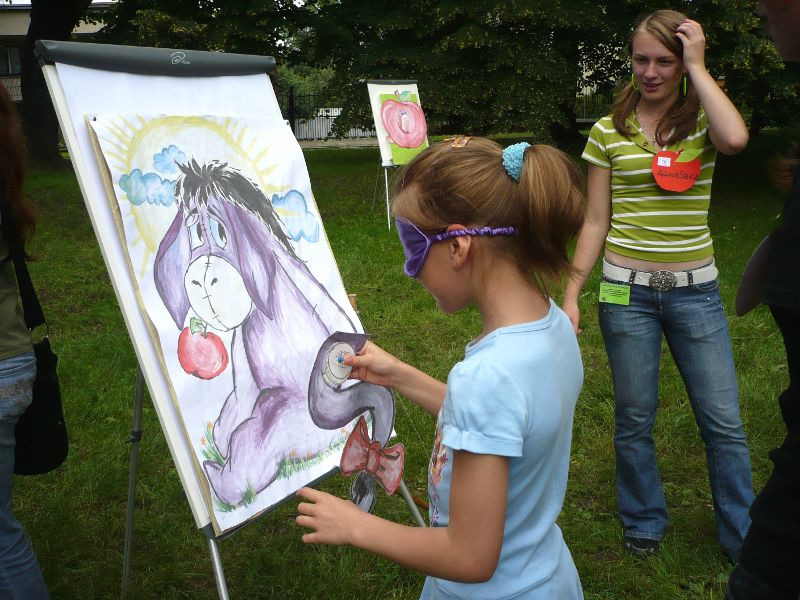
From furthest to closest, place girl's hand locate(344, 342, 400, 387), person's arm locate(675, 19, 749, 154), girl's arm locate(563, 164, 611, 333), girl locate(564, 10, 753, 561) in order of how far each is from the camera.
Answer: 1. girl's arm locate(563, 164, 611, 333)
2. girl locate(564, 10, 753, 561)
3. person's arm locate(675, 19, 749, 154)
4. girl's hand locate(344, 342, 400, 387)

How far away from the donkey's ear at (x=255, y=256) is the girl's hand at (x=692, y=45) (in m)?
1.29

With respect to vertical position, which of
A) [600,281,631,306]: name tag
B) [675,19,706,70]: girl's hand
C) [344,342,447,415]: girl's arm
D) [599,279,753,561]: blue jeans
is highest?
[675,19,706,70]: girl's hand

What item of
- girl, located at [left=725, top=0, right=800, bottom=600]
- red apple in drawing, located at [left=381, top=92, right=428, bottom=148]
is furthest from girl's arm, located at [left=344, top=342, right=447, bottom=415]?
red apple in drawing, located at [left=381, top=92, right=428, bottom=148]

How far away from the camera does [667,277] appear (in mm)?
2436

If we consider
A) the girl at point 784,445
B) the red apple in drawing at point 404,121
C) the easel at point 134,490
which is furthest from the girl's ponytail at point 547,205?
the red apple in drawing at point 404,121

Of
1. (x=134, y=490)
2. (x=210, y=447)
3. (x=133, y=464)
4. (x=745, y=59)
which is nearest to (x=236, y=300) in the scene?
(x=210, y=447)

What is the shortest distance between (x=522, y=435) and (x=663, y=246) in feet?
4.81

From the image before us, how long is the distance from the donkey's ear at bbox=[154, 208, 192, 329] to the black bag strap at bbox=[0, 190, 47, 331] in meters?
0.29

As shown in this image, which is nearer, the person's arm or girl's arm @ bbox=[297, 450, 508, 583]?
girl's arm @ bbox=[297, 450, 508, 583]

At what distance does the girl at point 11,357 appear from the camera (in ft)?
6.05

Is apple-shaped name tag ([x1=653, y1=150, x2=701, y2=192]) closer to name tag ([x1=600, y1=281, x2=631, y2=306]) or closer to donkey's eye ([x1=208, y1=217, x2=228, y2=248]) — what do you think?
name tag ([x1=600, y1=281, x2=631, y2=306])

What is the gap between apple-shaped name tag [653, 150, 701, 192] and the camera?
241 centimetres

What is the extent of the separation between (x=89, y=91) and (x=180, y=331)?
24.3 inches

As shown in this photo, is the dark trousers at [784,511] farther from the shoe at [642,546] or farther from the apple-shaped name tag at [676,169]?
the shoe at [642,546]
